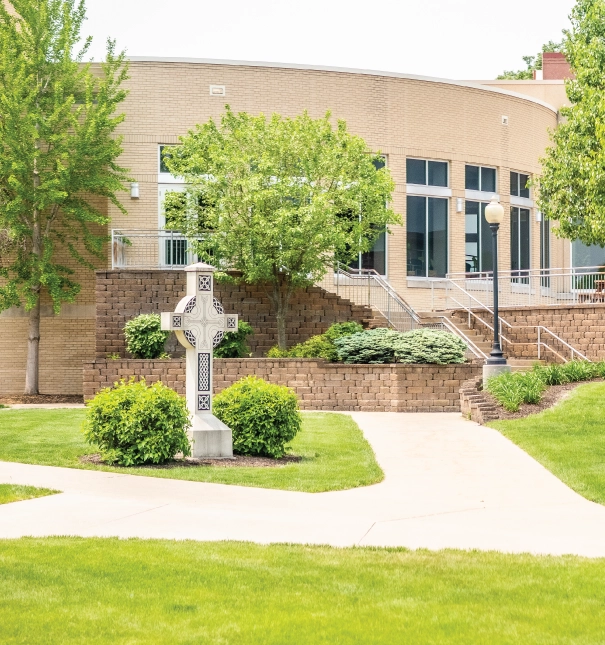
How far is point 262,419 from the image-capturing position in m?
14.6

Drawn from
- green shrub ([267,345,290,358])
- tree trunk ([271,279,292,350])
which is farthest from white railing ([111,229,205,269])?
green shrub ([267,345,290,358])

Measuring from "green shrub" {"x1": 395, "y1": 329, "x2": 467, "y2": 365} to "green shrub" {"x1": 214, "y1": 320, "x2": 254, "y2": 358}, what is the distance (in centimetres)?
377

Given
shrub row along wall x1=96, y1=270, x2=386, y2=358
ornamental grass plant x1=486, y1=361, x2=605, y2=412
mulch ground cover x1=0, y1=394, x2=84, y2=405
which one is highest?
shrub row along wall x1=96, y1=270, x2=386, y2=358

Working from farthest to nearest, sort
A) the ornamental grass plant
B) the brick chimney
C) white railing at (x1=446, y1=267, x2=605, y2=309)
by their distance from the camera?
the brick chimney, white railing at (x1=446, y1=267, x2=605, y2=309), the ornamental grass plant

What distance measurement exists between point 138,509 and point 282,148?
55.8 feet

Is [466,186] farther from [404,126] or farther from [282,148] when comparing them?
[282,148]

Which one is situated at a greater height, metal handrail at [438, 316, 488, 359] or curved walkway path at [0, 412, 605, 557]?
metal handrail at [438, 316, 488, 359]

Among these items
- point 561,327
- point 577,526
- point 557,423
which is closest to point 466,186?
point 561,327

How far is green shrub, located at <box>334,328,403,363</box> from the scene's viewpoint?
2458 cm

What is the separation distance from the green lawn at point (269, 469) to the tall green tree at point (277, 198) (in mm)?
5959

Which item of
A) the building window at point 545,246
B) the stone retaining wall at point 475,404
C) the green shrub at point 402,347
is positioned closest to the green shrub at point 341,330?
the green shrub at point 402,347

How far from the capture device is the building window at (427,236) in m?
32.8

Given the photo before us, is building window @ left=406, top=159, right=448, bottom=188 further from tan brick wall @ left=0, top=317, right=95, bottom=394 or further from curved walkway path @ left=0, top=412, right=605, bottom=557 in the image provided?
curved walkway path @ left=0, top=412, right=605, bottom=557

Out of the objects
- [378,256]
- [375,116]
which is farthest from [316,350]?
[375,116]
